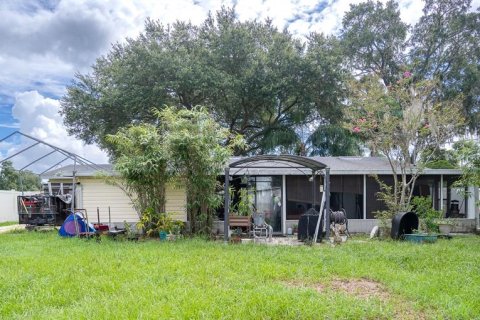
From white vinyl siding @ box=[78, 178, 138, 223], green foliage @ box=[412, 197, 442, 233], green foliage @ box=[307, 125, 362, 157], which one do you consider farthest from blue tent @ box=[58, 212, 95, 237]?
green foliage @ box=[307, 125, 362, 157]

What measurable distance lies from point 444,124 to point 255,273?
8.47 meters

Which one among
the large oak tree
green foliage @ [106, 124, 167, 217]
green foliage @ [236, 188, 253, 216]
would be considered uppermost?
the large oak tree

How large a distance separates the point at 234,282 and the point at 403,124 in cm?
776

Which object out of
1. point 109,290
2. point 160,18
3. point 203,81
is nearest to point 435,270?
point 109,290

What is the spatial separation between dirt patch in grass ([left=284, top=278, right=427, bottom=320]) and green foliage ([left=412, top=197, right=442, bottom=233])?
→ 239 inches

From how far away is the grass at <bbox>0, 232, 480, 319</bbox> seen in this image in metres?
4.09

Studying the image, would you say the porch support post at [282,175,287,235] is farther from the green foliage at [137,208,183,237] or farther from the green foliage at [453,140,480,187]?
the green foliage at [453,140,480,187]

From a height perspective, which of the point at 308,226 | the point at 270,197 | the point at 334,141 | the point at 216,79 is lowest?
the point at 308,226

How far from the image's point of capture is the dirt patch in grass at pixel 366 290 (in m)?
4.13

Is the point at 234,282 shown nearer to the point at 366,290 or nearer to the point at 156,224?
the point at 366,290

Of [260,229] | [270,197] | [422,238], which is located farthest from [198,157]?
[422,238]

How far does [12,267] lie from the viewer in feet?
20.5

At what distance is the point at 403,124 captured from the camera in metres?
10.6

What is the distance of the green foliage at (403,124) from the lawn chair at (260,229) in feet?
12.3
